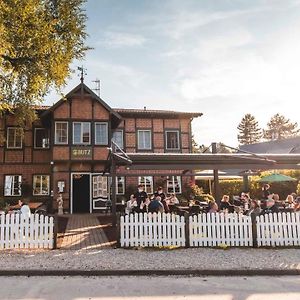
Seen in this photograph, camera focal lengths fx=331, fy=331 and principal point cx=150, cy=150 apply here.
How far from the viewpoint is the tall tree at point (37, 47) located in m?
12.0

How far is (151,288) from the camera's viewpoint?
5.60 m

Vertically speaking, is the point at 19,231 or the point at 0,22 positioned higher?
the point at 0,22

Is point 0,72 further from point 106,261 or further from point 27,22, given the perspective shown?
point 106,261

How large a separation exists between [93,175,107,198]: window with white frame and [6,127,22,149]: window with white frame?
5042 millimetres

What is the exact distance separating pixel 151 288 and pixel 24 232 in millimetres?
4367

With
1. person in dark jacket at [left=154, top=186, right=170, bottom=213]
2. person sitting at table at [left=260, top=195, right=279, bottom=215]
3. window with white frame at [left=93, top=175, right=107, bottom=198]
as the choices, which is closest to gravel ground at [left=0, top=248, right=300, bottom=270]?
person sitting at table at [left=260, top=195, right=279, bottom=215]

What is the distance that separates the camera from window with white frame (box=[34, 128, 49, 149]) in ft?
66.2

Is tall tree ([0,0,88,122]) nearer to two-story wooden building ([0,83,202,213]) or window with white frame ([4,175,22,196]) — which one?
two-story wooden building ([0,83,202,213])

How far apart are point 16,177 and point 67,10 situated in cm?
1077

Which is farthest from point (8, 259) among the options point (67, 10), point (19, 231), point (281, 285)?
point (67, 10)

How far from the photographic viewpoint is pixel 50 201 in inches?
750

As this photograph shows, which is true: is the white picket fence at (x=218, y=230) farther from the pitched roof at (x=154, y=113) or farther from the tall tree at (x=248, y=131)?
the tall tree at (x=248, y=131)

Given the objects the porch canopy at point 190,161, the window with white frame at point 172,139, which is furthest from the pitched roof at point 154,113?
the porch canopy at point 190,161

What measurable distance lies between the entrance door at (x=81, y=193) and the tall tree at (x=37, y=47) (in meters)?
5.90
